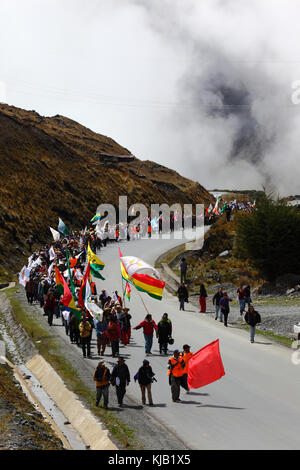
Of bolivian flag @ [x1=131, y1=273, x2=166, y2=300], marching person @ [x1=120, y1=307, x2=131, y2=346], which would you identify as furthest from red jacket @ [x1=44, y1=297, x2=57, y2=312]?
bolivian flag @ [x1=131, y1=273, x2=166, y2=300]

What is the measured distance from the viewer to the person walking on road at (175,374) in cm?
1375

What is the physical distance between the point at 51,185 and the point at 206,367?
65.2m

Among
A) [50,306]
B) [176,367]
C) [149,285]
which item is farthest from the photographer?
[50,306]

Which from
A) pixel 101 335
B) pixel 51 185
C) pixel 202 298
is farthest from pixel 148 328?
pixel 51 185

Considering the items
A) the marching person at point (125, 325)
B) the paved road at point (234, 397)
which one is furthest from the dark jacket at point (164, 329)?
the marching person at point (125, 325)

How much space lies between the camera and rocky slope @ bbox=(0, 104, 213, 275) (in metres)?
59.3

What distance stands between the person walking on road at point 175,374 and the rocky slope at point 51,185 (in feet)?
111

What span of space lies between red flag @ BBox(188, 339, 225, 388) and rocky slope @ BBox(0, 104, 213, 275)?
3421cm

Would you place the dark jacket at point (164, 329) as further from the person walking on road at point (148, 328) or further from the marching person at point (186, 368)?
the marching person at point (186, 368)

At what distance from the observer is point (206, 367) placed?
1350 centimetres

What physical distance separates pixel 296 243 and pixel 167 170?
346ft

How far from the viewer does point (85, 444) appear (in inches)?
492

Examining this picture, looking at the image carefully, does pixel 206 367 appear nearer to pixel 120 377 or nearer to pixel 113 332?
pixel 120 377

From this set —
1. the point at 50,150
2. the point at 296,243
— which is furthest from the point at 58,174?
the point at 296,243
